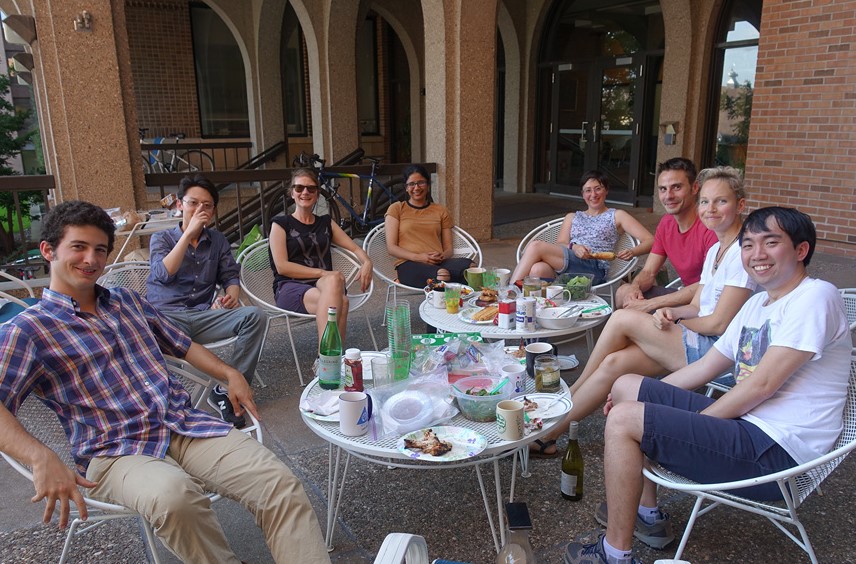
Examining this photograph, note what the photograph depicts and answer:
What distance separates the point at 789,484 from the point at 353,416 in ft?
4.18

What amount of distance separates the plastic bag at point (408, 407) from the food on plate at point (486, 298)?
107 centimetres

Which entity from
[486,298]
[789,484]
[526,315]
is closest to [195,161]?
[486,298]

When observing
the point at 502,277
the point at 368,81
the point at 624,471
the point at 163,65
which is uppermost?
the point at 163,65

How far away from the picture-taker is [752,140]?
607 centimetres

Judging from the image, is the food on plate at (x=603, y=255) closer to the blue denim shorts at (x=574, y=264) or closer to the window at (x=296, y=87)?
the blue denim shorts at (x=574, y=264)

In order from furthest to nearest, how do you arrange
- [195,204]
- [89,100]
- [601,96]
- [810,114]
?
[601,96] < [810,114] < [89,100] < [195,204]

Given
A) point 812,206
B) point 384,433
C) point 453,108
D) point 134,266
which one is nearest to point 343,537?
point 384,433

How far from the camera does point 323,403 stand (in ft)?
6.80

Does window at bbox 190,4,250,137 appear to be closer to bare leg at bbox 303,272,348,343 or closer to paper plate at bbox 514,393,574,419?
bare leg at bbox 303,272,348,343

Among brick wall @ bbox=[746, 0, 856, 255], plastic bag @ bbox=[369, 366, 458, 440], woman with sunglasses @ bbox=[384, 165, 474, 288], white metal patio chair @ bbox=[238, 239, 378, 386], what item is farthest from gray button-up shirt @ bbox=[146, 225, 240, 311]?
brick wall @ bbox=[746, 0, 856, 255]

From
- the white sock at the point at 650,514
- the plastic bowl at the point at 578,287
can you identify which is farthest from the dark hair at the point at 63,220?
the plastic bowl at the point at 578,287

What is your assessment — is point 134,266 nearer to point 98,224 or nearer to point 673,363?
point 98,224

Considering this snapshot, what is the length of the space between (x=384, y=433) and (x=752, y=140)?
5.69 meters

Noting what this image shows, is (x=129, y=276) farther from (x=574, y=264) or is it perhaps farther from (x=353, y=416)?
(x=574, y=264)
